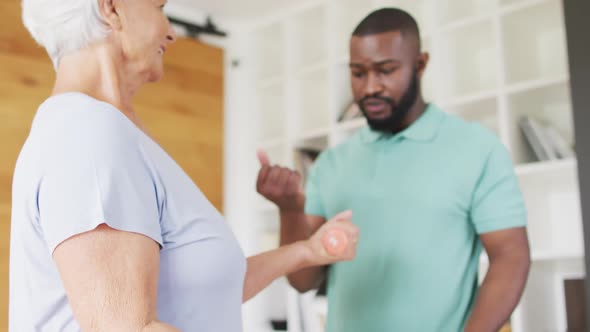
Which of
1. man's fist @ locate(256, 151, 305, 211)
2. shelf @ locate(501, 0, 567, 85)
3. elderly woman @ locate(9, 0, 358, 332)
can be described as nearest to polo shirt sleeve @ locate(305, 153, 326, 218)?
man's fist @ locate(256, 151, 305, 211)

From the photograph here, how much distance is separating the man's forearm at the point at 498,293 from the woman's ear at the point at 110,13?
34.1 inches

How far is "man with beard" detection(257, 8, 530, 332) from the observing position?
4.45 ft

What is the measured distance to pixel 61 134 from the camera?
747 millimetres

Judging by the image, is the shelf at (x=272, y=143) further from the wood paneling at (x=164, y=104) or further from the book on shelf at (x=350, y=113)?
the book on shelf at (x=350, y=113)

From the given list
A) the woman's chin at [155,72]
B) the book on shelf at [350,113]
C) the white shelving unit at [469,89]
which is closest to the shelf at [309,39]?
the white shelving unit at [469,89]

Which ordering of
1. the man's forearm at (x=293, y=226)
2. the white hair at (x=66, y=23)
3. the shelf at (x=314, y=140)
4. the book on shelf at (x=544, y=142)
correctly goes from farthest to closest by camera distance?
the shelf at (x=314, y=140)
the book on shelf at (x=544, y=142)
the man's forearm at (x=293, y=226)
the white hair at (x=66, y=23)

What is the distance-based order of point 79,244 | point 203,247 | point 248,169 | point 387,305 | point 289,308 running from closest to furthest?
point 79,244 < point 203,247 < point 387,305 < point 289,308 < point 248,169

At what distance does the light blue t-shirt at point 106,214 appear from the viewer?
28.2 inches

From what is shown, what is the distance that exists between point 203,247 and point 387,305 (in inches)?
26.8

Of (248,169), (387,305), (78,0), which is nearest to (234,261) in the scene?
(78,0)

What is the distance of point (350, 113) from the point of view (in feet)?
9.92

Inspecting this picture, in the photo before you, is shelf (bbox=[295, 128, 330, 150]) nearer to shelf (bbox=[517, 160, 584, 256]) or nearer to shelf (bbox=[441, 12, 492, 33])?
shelf (bbox=[441, 12, 492, 33])

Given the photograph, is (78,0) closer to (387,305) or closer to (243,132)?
(387,305)

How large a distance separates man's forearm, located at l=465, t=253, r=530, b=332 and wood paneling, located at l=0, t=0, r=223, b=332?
196cm
